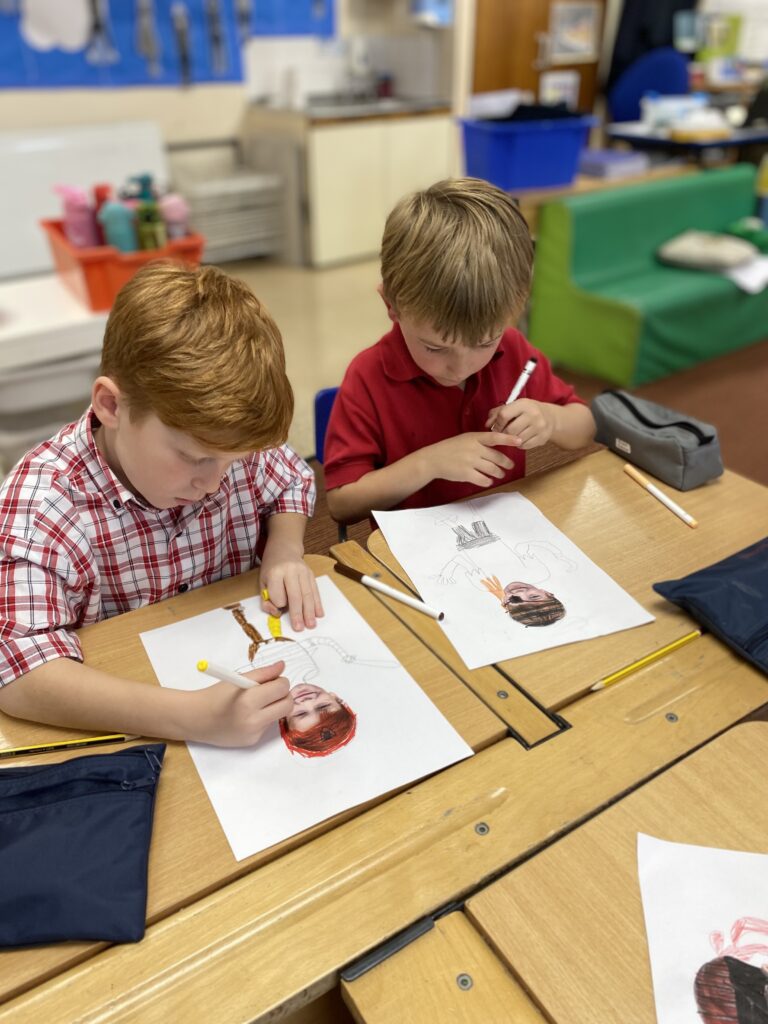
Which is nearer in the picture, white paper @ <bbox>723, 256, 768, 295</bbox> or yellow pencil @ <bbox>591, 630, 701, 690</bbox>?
yellow pencil @ <bbox>591, 630, 701, 690</bbox>

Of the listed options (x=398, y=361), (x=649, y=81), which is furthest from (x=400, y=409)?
(x=649, y=81)

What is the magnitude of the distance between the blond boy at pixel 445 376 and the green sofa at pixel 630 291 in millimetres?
1750

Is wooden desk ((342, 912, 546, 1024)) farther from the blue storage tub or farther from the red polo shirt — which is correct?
the blue storage tub

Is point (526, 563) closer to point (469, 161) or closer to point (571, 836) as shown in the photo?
point (571, 836)

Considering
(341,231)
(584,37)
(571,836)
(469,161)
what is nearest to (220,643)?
(571,836)

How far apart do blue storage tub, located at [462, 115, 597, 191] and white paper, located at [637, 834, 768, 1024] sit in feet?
8.80

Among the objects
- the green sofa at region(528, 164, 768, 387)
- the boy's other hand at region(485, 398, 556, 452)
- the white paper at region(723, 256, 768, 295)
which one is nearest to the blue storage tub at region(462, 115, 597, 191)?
the green sofa at region(528, 164, 768, 387)

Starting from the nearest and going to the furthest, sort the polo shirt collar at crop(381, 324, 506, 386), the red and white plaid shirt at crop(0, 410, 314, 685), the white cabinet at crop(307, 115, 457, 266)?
1. the red and white plaid shirt at crop(0, 410, 314, 685)
2. the polo shirt collar at crop(381, 324, 506, 386)
3. the white cabinet at crop(307, 115, 457, 266)

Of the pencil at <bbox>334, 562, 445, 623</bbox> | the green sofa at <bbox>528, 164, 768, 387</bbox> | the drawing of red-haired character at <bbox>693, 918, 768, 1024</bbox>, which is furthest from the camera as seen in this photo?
the green sofa at <bbox>528, 164, 768, 387</bbox>

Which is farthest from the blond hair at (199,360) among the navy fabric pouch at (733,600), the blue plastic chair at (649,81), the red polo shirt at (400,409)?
the blue plastic chair at (649,81)

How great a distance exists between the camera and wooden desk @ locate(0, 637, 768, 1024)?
0.54m

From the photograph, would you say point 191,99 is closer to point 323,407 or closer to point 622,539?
point 323,407

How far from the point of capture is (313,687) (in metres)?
0.79

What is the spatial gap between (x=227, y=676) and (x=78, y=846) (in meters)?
0.18
